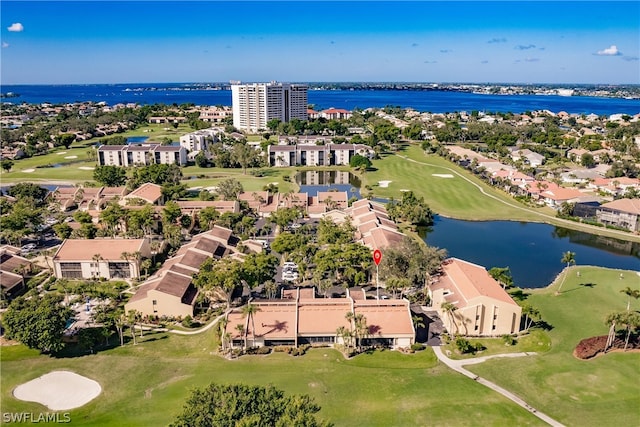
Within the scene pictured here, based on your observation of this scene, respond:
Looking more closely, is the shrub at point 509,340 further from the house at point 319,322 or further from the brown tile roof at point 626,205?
the brown tile roof at point 626,205

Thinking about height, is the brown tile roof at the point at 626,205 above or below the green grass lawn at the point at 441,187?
above

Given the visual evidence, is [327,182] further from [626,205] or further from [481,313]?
A: [481,313]

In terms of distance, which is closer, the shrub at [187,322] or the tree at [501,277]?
the shrub at [187,322]

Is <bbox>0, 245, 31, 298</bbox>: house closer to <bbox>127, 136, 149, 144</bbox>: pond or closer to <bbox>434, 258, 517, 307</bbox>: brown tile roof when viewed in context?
<bbox>434, 258, 517, 307</bbox>: brown tile roof

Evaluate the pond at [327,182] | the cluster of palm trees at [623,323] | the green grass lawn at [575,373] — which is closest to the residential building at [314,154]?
the pond at [327,182]

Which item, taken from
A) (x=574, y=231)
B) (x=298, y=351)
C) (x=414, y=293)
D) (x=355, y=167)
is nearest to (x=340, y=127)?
(x=355, y=167)

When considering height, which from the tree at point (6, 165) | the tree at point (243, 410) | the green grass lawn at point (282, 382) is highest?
the tree at point (6, 165)

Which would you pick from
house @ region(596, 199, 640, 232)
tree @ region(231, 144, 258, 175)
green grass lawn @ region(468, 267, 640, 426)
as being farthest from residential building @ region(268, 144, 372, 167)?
green grass lawn @ region(468, 267, 640, 426)

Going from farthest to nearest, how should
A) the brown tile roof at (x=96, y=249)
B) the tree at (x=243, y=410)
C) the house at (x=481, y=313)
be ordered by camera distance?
Answer: the brown tile roof at (x=96, y=249), the house at (x=481, y=313), the tree at (x=243, y=410)
